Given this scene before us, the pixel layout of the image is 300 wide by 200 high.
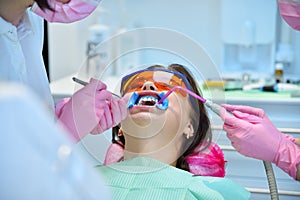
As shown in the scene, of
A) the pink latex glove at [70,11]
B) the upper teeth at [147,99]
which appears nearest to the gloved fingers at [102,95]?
the upper teeth at [147,99]

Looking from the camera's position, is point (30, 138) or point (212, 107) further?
point (212, 107)

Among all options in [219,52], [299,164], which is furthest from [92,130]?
[219,52]

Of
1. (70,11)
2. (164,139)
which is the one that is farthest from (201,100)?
(70,11)

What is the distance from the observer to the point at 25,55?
123 cm

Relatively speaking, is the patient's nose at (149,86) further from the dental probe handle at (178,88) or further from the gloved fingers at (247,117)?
the gloved fingers at (247,117)

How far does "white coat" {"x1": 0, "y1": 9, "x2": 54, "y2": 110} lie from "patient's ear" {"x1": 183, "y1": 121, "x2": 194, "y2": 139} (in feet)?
Answer: 1.39

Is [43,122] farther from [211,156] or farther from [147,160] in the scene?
[211,156]

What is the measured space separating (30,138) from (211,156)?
1.01 m

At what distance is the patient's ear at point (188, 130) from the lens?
4.41ft

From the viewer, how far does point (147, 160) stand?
1.30 m

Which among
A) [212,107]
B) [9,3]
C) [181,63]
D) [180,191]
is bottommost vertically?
[180,191]

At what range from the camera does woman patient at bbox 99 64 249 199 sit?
1236 mm

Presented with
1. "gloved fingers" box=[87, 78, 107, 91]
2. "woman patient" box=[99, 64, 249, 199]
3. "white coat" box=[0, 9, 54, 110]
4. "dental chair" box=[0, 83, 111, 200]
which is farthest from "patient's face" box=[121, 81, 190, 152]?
"dental chair" box=[0, 83, 111, 200]

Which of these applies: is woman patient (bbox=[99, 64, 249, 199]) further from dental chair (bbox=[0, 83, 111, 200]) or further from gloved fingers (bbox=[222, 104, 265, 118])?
dental chair (bbox=[0, 83, 111, 200])
